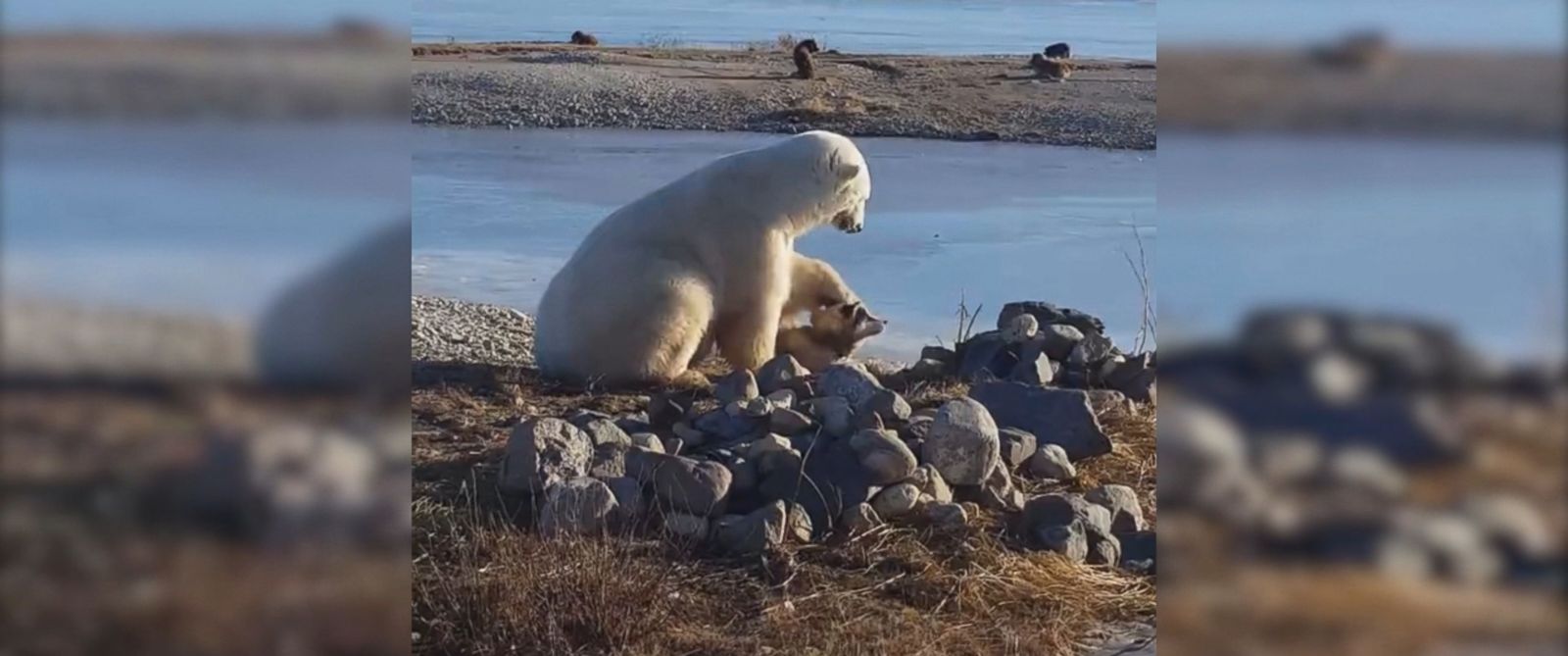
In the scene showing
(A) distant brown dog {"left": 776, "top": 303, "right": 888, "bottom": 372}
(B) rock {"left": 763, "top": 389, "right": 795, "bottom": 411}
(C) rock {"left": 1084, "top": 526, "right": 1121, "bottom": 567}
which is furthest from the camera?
(A) distant brown dog {"left": 776, "top": 303, "right": 888, "bottom": 372}

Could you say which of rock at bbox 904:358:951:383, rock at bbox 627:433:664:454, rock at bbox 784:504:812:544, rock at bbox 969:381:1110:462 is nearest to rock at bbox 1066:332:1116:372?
rock at bbox 904:358:951:383

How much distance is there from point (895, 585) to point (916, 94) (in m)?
20.1

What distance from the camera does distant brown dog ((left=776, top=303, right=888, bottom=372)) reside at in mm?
7742

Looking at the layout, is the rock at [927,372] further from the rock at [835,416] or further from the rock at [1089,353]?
the rock at [835,416]

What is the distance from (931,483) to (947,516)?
20 cm

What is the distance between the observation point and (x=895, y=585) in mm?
4898

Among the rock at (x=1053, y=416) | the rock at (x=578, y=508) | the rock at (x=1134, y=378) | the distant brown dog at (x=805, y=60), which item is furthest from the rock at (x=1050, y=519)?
the distant brown dog at (x=805, y=60)

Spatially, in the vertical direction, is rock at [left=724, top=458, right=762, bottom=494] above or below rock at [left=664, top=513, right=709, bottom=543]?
above

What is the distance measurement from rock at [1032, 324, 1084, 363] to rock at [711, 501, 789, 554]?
7.89ft

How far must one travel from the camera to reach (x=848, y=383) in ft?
20.8

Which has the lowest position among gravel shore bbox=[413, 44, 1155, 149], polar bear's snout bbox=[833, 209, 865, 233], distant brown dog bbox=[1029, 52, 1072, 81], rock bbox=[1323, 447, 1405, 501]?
polar bear's snout bbox=[833, 209, 865, 233]

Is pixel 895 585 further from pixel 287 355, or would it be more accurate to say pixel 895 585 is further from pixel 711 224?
pixel 287 355

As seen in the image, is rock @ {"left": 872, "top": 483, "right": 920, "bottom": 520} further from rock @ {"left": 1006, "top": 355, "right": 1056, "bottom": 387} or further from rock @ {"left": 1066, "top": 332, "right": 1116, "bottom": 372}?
rock @ {"left": 1066, "top": 332, "right": 1116, "bottom": 372}

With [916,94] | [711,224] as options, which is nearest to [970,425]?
[711,224]
